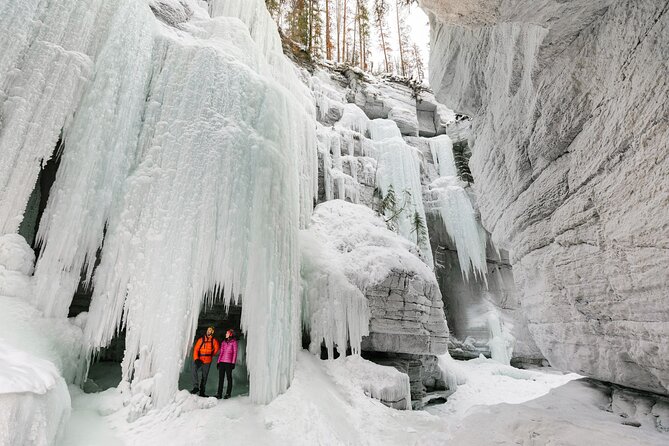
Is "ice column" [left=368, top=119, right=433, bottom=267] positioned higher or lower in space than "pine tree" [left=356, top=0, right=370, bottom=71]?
lower

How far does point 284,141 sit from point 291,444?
193 inches

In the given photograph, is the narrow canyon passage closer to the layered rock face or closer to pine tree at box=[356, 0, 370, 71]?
the layered rock face

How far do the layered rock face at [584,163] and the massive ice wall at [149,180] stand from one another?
145 inches

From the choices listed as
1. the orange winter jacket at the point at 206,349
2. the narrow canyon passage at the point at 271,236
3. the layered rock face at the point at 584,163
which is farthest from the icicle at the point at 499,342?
the orange winter jacket at the point at 206,349

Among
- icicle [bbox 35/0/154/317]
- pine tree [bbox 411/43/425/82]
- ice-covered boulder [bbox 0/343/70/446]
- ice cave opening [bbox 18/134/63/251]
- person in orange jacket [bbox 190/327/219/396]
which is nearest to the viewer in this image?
ice-covered boulder [bbox 0/343/70/446]

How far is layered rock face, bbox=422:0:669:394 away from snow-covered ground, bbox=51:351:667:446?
78cm

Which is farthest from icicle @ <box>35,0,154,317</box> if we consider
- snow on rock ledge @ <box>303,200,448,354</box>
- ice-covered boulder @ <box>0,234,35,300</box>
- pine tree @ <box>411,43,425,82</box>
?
pine tree @ <box>411,43,425,82</box>

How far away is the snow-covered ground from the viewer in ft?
9.59

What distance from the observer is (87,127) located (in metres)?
4.53

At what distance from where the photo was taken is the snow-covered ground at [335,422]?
2.92 metres

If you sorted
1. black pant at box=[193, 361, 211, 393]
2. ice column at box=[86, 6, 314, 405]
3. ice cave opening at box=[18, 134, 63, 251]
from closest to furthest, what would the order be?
ice column at box=[86, 6, 314, 405]
black pant at box=[193, 361, 211, 393]
ice cave opening at box=[18, 134, 63, 251]

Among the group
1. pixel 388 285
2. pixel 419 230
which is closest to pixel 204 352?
pixel 388 285

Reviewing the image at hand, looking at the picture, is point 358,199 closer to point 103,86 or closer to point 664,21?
point 103,86

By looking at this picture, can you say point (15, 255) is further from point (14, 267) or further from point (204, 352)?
point (204, 352)
